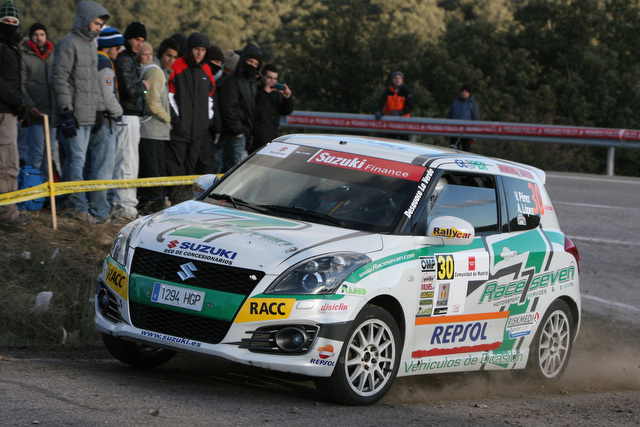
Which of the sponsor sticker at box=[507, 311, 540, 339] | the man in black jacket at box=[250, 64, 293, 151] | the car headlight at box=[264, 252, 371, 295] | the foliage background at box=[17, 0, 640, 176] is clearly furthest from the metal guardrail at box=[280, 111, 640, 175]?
the car headlight at box=[264, 252, 371, 295]

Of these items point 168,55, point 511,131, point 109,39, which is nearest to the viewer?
point 109,39

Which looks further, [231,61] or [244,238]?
[231,61]

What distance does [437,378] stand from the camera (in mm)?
8227

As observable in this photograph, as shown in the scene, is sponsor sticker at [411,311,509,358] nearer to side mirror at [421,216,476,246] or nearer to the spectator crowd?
side mirror at [421,216,476,246]

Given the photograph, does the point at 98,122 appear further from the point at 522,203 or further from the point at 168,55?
the point at 522,203

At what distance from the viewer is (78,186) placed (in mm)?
10672

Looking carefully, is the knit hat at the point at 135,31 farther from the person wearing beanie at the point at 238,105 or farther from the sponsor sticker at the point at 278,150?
the sponsor sticker at the point at 278,150

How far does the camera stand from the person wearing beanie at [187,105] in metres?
12.1

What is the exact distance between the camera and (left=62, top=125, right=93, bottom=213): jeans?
10711mm

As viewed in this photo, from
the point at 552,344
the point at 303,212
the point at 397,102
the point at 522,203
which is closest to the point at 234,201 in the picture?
the point at 303,212

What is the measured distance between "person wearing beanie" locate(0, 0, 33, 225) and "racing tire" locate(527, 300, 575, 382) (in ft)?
17.7

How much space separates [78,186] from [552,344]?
5.36 m

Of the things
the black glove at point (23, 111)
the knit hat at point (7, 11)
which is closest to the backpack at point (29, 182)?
the black glove at point (23, 111)

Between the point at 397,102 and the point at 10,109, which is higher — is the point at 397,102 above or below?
below
